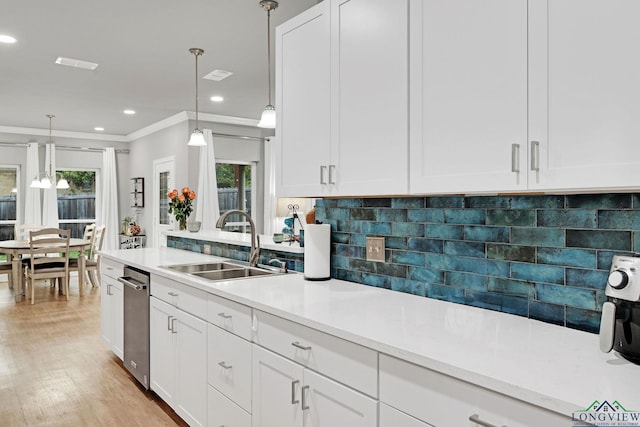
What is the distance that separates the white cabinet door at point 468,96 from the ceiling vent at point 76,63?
3.86 meters

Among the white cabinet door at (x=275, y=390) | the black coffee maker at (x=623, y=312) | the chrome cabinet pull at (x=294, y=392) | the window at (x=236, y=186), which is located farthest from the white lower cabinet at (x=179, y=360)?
the window at (x=236, y=186)

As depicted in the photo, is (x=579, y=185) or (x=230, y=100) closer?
(x=579, y=185)

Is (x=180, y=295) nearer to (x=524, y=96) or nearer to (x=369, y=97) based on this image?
(x=369, y=97)

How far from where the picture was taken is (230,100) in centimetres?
616

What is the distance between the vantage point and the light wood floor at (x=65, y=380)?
2852mm

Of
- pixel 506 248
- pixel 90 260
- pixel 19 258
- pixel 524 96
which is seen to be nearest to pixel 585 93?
pixel 524 96

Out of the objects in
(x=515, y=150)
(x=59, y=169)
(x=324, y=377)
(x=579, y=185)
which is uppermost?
(x=59, y=169)

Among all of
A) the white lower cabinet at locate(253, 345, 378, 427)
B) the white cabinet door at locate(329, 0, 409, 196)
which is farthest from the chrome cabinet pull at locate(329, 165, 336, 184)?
the white lower cabinet at locate(253, 345, 378, 427)

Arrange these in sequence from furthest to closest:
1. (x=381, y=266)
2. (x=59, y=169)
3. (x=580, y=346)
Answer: (x=59, y=169) < (x=381, y=266) < (x=580, y=346)

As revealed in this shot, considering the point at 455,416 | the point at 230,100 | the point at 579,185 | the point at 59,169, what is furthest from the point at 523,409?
the point at 59,169

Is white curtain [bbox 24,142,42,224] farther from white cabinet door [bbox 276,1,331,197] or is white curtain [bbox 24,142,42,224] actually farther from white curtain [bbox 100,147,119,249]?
white cabinet door [bbox 276,1,331,197]

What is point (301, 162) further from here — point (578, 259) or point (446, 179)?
point (578, 259)

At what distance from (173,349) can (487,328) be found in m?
1.89

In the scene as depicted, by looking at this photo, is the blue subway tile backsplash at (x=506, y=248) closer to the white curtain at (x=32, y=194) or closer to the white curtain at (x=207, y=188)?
the white curtain at (x=207, y=188)
